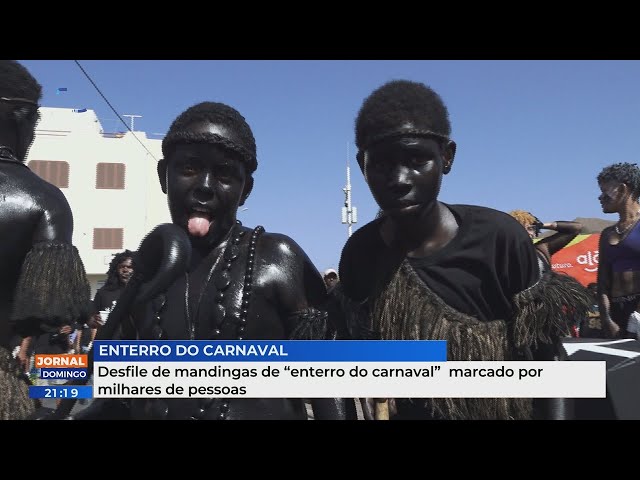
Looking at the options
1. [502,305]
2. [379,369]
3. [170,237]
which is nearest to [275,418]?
[379,369]

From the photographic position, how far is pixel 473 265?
1.67 metres

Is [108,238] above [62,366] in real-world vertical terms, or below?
above

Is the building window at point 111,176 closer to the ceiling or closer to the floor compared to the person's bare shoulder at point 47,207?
closer to the ceiling

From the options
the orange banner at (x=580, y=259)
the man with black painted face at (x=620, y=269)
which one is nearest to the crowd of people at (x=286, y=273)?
the orange banner at (x=580, y=259)

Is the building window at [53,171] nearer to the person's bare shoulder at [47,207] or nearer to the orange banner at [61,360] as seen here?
the person's bare shoulder at [47,207]

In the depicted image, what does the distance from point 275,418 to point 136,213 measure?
0.79 m

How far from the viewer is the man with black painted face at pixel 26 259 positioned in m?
1.69

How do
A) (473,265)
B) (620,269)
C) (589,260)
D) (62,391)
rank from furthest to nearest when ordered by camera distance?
1. (620,269)
2. (589,260)
3. (62,391)
4. (473,265)

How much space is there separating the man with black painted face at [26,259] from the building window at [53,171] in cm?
6

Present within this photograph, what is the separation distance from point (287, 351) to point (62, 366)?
0.71m

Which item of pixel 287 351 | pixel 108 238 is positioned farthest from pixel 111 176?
pixel 287 351

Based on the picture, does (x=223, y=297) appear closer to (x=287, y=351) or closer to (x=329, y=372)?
(x=287, y=351)

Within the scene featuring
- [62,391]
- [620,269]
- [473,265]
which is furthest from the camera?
[620,269]

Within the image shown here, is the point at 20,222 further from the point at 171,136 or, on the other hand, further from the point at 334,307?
the point at 334,307
